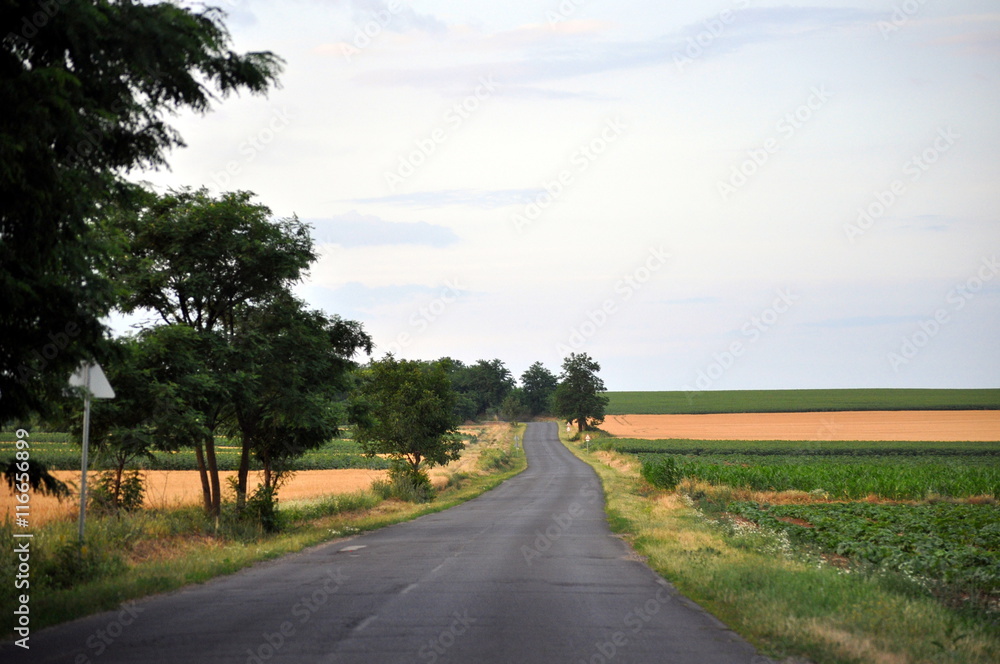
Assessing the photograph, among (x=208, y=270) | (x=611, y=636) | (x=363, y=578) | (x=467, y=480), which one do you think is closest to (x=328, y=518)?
(x=208, y=270)

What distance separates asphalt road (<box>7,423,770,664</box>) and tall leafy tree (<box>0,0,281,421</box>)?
298cm

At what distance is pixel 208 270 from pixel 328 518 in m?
10.7

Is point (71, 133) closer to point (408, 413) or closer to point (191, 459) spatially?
point (408, 413)

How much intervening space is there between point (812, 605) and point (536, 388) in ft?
606

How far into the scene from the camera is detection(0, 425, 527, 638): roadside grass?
10711mm

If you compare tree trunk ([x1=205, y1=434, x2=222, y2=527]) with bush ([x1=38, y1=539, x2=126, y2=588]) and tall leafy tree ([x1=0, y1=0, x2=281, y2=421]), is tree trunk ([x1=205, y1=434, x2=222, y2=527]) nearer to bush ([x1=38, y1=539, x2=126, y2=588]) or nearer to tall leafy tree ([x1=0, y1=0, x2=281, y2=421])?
bush ([x1=38, y1=539, x2=126, y2=588])

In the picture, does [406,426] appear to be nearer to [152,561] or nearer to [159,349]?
[159,349]

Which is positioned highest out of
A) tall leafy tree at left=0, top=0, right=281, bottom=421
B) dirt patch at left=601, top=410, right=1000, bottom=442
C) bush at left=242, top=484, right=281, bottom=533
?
tall leafy tree at left=0, top=0, right=281, bottom=421

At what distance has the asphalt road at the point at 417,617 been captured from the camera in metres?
7.83

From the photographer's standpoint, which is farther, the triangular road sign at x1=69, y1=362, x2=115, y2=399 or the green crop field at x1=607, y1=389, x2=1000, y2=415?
the green crop field at x1=607, y1=389, x2=1000, y2=415

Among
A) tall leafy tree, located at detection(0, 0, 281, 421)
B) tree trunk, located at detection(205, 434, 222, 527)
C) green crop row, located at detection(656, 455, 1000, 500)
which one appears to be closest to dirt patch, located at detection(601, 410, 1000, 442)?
green crop row, located at detection(656, 455, 1000, 500)

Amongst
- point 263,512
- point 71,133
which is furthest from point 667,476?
point 71,133

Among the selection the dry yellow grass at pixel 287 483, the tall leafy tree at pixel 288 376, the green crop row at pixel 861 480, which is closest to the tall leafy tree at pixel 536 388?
the dry yellow grass at pixel 287 483

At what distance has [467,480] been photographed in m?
51.1
